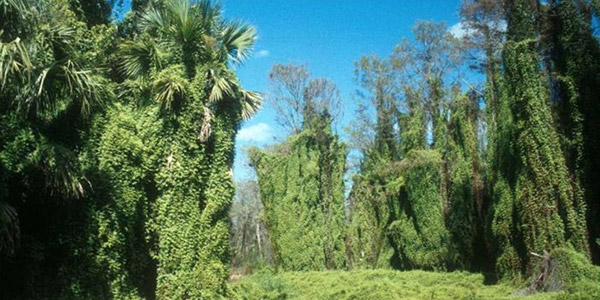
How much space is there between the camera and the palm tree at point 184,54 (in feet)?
36.6

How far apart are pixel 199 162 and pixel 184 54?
2.55 m

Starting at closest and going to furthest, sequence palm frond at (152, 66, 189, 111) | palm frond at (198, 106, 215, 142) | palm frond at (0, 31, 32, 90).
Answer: palm frond at (0, 31, 32, 90) < palm frond at (152, 66, 189, 111) < palm frond at (198, 106, 215, 142)

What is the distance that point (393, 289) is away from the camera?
12555mm

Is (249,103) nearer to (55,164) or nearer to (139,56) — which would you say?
(139,56)

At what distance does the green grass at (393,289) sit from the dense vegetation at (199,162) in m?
0.08

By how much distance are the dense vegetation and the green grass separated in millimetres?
82

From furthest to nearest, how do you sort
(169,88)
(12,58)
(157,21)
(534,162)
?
(534,162), (157,21), (169,88), (12,58)

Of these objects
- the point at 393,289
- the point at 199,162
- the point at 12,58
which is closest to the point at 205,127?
the point at 199,162

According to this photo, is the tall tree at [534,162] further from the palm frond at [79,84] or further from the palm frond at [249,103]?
the palm frond at [79,84]

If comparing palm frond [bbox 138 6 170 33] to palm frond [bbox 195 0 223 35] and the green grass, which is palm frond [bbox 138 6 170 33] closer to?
palm frond [bbox 195 0 223 35]

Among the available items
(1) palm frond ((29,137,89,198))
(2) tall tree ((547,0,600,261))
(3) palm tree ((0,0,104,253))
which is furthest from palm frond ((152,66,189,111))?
(2) tall tree ((547,0,600,261))

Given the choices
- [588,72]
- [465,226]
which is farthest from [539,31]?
[465,226]

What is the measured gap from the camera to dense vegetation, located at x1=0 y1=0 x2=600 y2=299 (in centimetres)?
848

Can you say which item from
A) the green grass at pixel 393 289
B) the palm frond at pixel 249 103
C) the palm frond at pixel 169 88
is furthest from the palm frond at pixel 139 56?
the green grass at pixel 393 289
